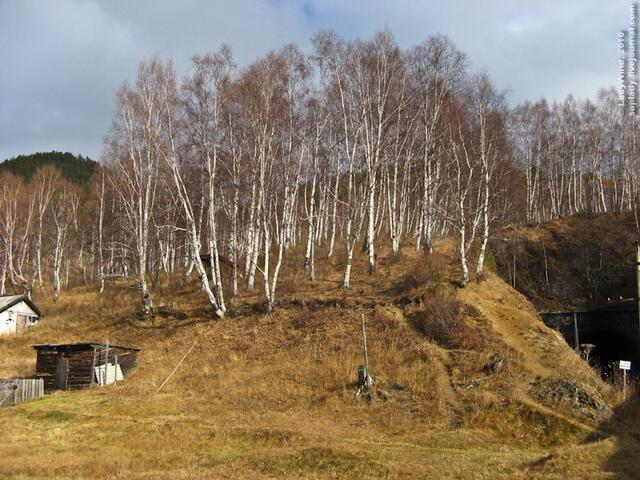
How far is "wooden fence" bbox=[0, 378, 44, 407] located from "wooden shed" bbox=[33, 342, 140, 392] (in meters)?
1.76

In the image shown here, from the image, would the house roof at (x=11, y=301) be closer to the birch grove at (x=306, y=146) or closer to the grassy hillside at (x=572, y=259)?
the birch grove at (x=306, y=146)

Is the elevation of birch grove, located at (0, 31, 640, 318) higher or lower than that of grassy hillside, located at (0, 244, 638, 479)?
higher

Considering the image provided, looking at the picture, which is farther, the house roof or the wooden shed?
the house roof

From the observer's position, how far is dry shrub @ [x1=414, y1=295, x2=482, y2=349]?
922 inches

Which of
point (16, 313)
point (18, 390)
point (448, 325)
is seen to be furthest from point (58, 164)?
point (448, 325)

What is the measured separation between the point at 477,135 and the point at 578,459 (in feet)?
69.8

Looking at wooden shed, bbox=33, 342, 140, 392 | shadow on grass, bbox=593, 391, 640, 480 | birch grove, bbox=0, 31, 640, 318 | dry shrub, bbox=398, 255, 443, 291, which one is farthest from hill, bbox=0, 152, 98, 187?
shadow on grass, bbox=593, 391, 640, 480

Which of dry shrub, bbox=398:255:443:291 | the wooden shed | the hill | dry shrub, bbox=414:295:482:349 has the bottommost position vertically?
the wooden shed

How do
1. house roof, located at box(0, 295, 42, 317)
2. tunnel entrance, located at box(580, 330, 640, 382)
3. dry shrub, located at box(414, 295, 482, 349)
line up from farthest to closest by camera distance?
1. house roof, located at box(0, 295, 42, 317)
2. tunnel entrance, located at box(580, 330, 640, 382)
3. dry shrub, located at box(414, 295, 482, 349)

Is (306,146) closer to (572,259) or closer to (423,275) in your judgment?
(423,275)

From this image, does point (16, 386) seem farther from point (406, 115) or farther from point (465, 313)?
point (406, 115)

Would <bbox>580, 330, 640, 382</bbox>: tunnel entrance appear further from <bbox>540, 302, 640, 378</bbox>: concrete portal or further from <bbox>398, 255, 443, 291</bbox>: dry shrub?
<bbox>398, 255, 443, 291</bbox>: dry shrub

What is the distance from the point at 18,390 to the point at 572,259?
3835 cm

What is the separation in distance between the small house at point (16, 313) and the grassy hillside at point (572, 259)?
125 ft
